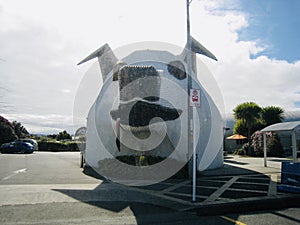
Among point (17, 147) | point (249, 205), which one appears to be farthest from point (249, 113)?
point (17, 147)

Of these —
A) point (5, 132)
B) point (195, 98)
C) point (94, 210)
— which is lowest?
point (94, 210)

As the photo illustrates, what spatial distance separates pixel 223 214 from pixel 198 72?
34.4 ft

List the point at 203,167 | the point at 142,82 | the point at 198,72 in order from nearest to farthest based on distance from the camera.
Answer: the point at 142,82 < the point at 203,167 < the point at 198,72

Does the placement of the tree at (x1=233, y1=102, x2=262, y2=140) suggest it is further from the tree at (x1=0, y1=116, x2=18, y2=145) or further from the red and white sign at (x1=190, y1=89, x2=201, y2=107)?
the tree at (x1=0, y1=116, x2=18, y2=145)

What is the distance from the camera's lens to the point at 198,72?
15.3 m

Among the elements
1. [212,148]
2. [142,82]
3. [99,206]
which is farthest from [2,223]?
[212,148]

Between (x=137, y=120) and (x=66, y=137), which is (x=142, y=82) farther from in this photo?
(x=66, y=137)

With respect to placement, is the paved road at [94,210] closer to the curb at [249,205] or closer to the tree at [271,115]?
the curb at [249,205]

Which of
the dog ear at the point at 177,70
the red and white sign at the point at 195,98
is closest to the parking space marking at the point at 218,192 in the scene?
the red and white sign at the point at 195,98

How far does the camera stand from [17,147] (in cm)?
2639

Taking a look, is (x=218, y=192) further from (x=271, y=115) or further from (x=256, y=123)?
(x=271, y=115)

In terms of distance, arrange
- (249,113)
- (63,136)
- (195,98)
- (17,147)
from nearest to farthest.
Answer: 1. (195,98)
2. (17,147)
3. (249,113)
4. (63,136)

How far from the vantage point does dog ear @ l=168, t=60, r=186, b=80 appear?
14500 millimetres

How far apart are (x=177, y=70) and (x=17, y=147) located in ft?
64.4
